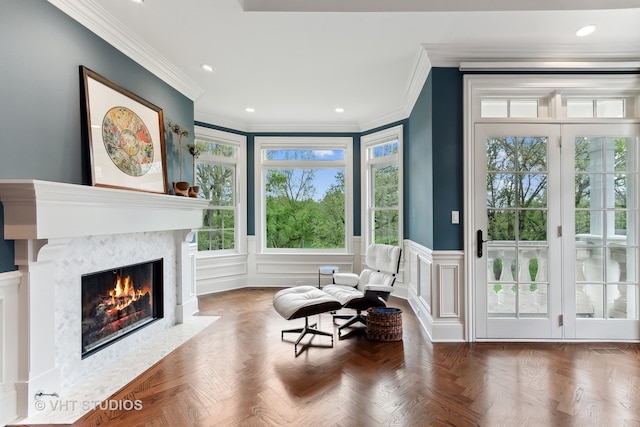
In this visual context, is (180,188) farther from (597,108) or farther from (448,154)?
(597,108)

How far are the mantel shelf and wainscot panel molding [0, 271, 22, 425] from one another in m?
0.28

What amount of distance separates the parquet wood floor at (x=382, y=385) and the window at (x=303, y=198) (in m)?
2.31

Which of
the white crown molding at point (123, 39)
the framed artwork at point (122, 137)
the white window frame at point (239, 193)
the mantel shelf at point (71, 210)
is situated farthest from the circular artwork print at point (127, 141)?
the white window frame at point (239, 193)

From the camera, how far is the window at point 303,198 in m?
5.18

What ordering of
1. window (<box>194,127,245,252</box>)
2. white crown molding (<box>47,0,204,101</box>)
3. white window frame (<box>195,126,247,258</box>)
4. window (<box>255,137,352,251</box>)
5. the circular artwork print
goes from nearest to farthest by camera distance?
white crown molding (<box>47,0,204,101</box>)
the circular artwork print
window (<box>194,127,245,252</box>)
white window frame (<box>195,126,247,258</box>)
window (<box>255,137,352,251</box>)

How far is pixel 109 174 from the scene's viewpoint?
2.42 meters

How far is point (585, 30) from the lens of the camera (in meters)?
2.51

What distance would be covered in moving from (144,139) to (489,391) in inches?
135

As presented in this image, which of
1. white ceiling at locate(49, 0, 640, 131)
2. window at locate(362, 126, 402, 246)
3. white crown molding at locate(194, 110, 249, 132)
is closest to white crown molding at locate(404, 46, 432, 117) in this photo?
white ceiling at locate(49, 0, 640, 131)

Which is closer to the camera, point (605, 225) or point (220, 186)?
point (605, 225)

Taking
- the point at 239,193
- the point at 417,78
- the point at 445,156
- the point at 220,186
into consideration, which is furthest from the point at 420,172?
the point at 220,186

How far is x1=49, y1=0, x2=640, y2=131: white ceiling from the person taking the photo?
7.53 feet

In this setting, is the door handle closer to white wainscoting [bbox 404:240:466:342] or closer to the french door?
the french door

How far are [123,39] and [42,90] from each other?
2.97ft
